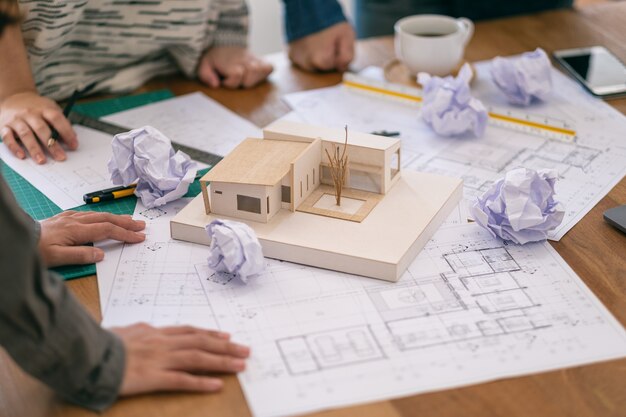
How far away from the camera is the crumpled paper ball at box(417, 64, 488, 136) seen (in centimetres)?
140

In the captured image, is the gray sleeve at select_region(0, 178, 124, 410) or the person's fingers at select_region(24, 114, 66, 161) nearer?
the gray sleeve at select_region(0, 178, 124, 410)

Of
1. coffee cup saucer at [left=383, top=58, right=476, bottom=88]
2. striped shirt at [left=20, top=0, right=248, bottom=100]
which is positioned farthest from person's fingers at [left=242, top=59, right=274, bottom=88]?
coffee cup saucer at [left=383, top=58, right=476, bottom=88]

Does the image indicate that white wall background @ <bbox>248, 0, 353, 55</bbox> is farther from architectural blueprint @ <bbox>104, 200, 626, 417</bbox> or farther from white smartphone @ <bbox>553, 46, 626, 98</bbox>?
→ architectural blueprint @ <bbox>104, 200, 626, 417</bbox>

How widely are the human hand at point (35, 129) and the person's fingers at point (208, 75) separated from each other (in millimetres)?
329

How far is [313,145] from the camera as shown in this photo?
1150 mm

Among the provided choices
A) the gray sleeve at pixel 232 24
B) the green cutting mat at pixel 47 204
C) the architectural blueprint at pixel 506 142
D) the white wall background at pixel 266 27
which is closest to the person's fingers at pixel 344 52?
the architectural blueprint at pixel 506 142

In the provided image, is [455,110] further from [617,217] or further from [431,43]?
[617,217]

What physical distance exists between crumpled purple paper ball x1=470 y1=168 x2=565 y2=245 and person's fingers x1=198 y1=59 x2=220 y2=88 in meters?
0.72

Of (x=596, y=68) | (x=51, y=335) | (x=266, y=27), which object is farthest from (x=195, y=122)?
(x=266, y=27)

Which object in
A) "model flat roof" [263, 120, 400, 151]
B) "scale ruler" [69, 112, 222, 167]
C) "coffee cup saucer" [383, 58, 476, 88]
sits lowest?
"scale ruler" [69, 112, 222, 167]

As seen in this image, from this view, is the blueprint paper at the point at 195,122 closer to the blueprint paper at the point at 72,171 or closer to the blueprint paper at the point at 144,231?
the blueprint paper at the point at 72,171

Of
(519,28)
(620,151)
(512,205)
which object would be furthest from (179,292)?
(519,28)

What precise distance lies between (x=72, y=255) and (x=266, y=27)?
218 cm

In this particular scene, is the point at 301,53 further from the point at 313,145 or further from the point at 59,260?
the point at 59,260
